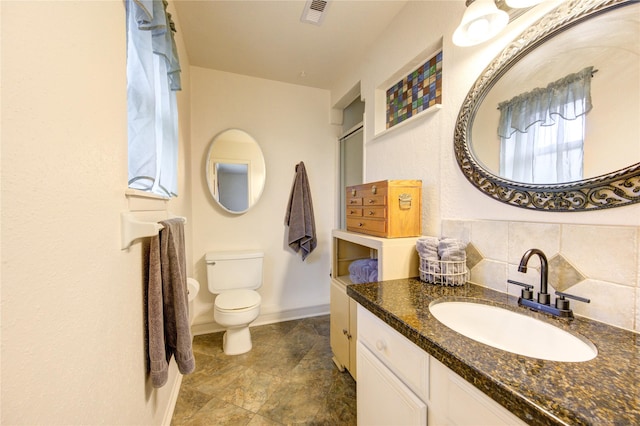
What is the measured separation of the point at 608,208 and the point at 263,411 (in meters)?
1.74

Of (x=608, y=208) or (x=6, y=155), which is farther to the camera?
(x=608, y=208)

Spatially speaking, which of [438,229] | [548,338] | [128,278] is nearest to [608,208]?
[548,338]

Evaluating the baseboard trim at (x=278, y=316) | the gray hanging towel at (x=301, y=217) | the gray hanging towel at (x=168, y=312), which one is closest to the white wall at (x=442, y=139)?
the gray hanging towel at (x=301, y=217)

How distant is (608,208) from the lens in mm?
712

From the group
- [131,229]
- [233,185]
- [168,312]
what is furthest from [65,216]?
[233,185]

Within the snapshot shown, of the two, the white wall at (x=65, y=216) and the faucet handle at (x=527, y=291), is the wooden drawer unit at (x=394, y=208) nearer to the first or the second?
the faucet handle at (x=527, y=291)

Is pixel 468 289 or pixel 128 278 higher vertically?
pixel 128 278

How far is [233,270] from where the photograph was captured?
2164 millimetres

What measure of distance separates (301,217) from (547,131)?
1.90m

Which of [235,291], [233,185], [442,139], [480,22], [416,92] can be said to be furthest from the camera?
[233,185]

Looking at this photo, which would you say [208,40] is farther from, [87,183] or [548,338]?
[548,338]

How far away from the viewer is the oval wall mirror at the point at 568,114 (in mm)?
676

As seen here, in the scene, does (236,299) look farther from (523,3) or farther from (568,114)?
(523,3)

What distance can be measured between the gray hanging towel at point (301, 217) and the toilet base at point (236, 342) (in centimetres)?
90
